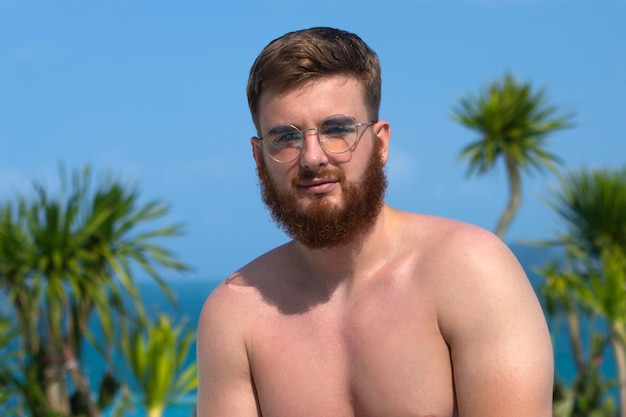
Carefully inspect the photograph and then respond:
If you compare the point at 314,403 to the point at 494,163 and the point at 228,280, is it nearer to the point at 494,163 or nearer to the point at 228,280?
the point at 228,280

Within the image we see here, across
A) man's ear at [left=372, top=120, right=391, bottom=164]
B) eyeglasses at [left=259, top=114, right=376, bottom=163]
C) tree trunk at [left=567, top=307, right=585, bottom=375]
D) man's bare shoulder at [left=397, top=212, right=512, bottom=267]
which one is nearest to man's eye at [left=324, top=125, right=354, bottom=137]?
eyeglasses at [left=259, top=114, right=376, bottom=163]

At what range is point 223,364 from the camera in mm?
2482

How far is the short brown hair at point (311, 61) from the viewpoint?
2.18 metres

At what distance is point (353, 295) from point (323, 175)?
0.35 m

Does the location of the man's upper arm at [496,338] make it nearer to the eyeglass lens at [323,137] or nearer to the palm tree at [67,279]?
the eyeglass lens at [323,137]

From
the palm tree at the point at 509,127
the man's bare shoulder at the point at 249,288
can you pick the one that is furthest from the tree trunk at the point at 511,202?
the man's bare shoulder at the point at 249,288

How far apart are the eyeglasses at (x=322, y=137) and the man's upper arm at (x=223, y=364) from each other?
49 centimetres

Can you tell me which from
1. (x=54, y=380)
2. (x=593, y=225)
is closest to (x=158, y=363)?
(x=54, y=380)

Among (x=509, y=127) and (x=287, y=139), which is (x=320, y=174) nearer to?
(x=287, y=139)

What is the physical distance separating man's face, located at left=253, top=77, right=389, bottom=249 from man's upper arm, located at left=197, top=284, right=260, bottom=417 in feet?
1.08

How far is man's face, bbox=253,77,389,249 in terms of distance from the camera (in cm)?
218

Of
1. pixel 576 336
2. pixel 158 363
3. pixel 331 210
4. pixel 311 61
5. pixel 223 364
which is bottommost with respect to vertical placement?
pixel 576 336

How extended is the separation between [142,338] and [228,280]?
10.6m

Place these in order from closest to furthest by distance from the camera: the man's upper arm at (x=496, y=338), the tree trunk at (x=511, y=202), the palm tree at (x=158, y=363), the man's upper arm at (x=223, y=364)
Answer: the man's upper arm at (x=496, y=338) → the man's upper arm at (x=223, y=364) → the palm tree at (x=158, y=363) → the tree trunk at (x=511, y=202)
